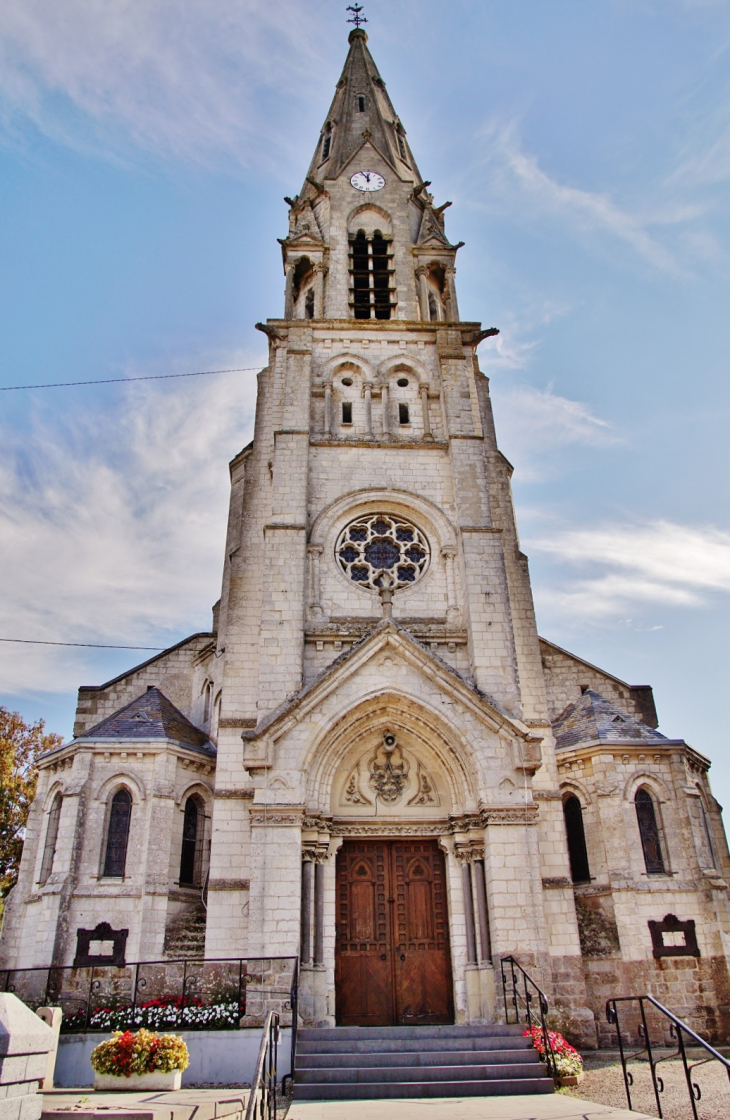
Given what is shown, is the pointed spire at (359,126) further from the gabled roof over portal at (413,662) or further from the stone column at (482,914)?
the stone column at (482,914)

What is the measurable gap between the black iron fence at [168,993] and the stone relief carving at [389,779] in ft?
12.7

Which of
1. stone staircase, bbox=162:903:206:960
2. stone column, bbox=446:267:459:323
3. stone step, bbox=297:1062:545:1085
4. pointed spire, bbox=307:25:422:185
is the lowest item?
stone step, bbox=297:1062:545:1085

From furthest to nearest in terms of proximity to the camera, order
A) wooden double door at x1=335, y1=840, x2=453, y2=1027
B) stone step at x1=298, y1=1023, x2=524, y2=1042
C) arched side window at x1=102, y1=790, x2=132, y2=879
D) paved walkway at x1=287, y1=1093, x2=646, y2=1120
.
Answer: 1. arched side window at x1=102, y1=790, x2=132, y2=879
2. wooden double door at x1=335, y1=840, x2=453, y2=1027
3. stone step at x1=298, y1=1023, x2=524, y2=1042
4. paved walkway at x1=287, y1=1093, x2=646, y2=1120

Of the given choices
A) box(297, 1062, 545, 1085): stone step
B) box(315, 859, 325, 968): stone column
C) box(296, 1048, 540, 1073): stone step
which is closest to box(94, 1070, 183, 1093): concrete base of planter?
box(297, 1062, 545, 1085): stone step

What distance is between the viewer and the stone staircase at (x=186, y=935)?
16.7 m

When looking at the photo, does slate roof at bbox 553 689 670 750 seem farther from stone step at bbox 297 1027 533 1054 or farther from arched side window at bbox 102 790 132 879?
arched side window at bbox 102 790 132 879

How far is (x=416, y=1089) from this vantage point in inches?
431

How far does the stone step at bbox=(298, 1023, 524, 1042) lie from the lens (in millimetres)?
12664

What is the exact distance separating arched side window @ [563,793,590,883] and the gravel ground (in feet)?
14.4

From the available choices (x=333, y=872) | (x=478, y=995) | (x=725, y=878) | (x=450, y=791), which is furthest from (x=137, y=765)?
(x=725, y=878)

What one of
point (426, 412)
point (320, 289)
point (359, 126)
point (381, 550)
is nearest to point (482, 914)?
point (381, 550)

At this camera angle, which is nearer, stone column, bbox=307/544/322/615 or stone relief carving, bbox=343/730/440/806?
stone relief carving, bbox=343/730/440/806

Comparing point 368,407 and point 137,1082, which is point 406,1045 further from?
point 368,407

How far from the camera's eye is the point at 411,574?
20.4m
